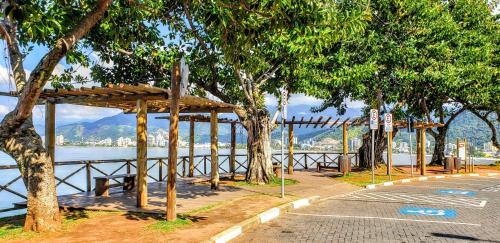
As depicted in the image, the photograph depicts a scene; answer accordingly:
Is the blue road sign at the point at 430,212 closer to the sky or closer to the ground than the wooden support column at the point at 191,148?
closer to the ground

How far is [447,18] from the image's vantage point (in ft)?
80.6

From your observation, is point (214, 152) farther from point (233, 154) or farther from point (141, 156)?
point (233, 154)

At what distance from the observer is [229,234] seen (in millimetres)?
8352

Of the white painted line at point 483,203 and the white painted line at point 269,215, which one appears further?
the white painted line at point 483,203

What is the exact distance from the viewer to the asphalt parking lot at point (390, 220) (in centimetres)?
848

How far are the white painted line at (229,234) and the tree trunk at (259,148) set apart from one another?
31.2 ft

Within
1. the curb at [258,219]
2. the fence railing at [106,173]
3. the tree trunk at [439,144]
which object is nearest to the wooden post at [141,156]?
the fence railing at [106,173]

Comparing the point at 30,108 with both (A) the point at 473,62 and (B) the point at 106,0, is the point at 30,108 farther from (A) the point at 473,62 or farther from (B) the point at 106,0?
(A) the point at 473,62

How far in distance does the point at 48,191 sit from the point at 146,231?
207cm

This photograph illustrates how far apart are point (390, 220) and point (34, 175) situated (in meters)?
7.73

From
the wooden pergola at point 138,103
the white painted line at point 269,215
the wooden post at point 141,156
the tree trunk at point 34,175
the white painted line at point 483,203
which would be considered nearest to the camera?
the tree trunk at point 34,175

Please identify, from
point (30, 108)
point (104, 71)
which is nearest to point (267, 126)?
point (104, 71)

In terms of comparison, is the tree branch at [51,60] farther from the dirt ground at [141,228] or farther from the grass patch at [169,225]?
the grass patch at [169,225]

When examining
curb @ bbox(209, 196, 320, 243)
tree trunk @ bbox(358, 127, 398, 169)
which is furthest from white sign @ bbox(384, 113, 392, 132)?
curb @ bbox(209, 196, 320, 243)
